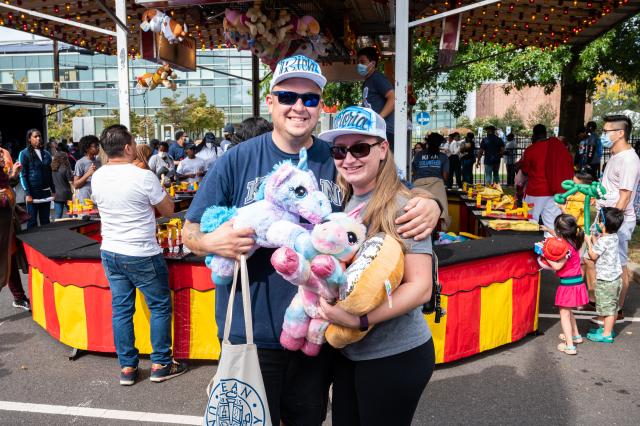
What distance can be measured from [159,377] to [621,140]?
4852 mm

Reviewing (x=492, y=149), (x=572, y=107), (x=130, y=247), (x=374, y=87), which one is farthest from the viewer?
(x=492, y=149)

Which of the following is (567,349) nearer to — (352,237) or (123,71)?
(352,237)

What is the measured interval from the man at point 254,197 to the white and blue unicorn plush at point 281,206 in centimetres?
9

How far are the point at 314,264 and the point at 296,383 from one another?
0.75 m

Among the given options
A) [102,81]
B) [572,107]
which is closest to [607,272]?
Result: [572,107]

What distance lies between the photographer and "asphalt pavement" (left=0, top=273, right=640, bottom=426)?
372 cm

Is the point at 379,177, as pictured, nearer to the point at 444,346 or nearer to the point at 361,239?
the point at 361,239

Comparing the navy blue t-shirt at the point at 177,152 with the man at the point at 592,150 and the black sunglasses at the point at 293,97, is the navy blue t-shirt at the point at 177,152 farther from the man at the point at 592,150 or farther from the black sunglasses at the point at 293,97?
the black sunglasses at the point at 293,97

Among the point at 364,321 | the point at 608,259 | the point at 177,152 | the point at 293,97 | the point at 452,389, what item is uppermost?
the point at 293,97

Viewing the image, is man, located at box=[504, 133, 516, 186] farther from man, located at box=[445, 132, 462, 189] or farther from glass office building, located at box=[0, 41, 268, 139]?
glass office building, located at box=[0, 41, 268, 139]

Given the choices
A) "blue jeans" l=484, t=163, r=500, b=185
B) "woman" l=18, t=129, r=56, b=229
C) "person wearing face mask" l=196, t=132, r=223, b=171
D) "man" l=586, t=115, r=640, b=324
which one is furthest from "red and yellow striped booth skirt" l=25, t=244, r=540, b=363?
"blue jeans" l=484, t=163, r=500, b=185

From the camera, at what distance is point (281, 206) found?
6.47 feet

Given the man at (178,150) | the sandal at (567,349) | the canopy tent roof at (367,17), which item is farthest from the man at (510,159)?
the sandal at (567,349)

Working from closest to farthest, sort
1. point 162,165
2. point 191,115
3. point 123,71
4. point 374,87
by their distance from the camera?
point 374,87 < point 123,71 < point 162,165 < point 191,115
